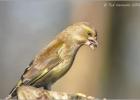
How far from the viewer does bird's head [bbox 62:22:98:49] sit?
295cm

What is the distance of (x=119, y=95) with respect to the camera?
9.86 ft

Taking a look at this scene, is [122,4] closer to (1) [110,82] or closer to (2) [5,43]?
(1) [110,82]

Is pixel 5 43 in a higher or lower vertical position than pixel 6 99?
higher

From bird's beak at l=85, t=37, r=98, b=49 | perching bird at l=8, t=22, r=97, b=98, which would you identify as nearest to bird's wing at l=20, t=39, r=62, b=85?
perching bird at l=8, t=22, r=97, b=98

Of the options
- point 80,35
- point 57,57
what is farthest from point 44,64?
point 80,35

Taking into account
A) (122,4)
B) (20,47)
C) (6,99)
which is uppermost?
(122,4)

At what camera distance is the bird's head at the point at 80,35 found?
295 cm

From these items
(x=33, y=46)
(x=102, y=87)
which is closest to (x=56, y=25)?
(x=33, y=46)

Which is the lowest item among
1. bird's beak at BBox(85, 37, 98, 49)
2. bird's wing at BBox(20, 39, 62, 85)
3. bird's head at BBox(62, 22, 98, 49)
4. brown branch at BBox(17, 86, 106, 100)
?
brown branch at BBox(17, 86, 106, 100)

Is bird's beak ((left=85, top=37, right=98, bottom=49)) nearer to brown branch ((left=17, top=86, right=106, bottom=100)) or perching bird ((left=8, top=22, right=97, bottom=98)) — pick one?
perching bird ((left=8, top=22, right=97, bottom=98))

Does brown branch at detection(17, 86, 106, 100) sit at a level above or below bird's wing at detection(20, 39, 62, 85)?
below

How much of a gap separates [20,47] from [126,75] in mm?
457

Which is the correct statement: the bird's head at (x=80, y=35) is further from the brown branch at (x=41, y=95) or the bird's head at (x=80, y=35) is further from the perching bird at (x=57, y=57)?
the brown branch at (x=41, y=95)

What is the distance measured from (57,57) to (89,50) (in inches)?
5.6
